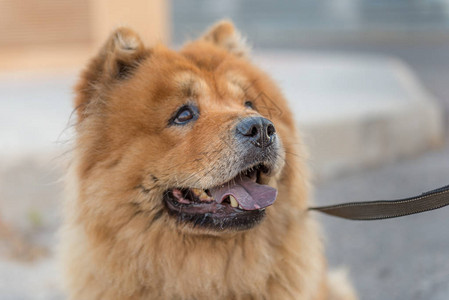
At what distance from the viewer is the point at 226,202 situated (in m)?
2.96

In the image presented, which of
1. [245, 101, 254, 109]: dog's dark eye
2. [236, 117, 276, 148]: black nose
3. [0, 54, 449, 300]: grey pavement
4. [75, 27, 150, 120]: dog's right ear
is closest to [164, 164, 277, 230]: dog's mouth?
[236, 117, 276, 148]: black nose

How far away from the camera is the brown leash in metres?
2.63

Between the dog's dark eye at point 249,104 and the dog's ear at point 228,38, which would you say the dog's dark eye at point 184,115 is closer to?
the dog's dark eye at point 249,104

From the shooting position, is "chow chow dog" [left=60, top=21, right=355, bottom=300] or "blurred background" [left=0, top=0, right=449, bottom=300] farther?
"blurred background" [left=0, top=0, right=449, bottom=300]

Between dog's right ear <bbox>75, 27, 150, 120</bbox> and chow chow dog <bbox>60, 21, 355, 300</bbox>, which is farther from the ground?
dog's right ear <bbox>75, 27, 150, 120</bbox>

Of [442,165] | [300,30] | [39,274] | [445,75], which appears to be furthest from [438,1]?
[39,274]

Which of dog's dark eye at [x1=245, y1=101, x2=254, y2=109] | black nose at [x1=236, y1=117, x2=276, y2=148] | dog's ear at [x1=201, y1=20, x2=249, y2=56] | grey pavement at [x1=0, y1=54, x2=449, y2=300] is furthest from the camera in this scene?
grey pavement at [x1=0, y1=54, x2=449, y2=300]

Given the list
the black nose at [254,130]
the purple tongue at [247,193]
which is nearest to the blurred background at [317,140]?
the purple tongue at [247,193]

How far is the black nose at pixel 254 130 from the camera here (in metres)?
2.77

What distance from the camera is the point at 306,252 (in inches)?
125

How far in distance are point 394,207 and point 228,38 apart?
62.1 inches

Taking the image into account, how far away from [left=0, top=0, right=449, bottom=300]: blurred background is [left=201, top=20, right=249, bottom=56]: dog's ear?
21 centimetres

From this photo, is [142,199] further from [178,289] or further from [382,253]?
[382,253]

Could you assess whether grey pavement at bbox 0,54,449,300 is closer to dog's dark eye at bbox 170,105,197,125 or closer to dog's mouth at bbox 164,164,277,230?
dog's dark eye at bbox 170,105,197,125
